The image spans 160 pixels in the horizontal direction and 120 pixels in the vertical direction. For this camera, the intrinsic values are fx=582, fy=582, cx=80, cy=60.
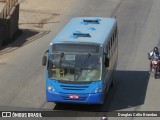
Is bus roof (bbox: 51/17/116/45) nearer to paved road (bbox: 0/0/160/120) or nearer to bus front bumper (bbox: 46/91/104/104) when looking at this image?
bus front bumper (bbox: 46/91/104/104)

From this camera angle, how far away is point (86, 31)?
76.2 ft

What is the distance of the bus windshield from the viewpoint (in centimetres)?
2155

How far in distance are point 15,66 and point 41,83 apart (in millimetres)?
3504

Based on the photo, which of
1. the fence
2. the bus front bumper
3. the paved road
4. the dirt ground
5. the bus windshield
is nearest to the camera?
the bus front bumper

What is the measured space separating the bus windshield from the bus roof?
56 centimetres

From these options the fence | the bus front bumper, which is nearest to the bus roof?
the bus front bumper

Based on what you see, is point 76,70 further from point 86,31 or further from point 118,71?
point 118,71

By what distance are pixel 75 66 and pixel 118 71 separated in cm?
749

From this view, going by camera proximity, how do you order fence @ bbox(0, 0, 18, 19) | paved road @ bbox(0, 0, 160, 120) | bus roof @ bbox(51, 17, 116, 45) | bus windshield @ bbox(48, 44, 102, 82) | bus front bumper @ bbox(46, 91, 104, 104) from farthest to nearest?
fence @ bbox(0, 0, 18, 19) → paved road @ bbox(0, 0, 160, 120) → bus roof @ bbox(51, 17, 116, 45) → bus windshield @ bbox(48, 44, 102, 82) → bus front bumper @ bbox(46, 91, 104, 104)

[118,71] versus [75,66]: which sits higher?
[75,66]

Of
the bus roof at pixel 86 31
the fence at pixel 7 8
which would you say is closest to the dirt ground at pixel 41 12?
the fence at pixel 7 8

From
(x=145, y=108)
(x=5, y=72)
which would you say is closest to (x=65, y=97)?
(x=145, y=108)

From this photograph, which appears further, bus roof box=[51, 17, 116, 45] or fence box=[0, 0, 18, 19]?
fence box=[0, 0, 18, 19]

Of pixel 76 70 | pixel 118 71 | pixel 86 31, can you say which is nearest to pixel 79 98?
pixel 76 70
